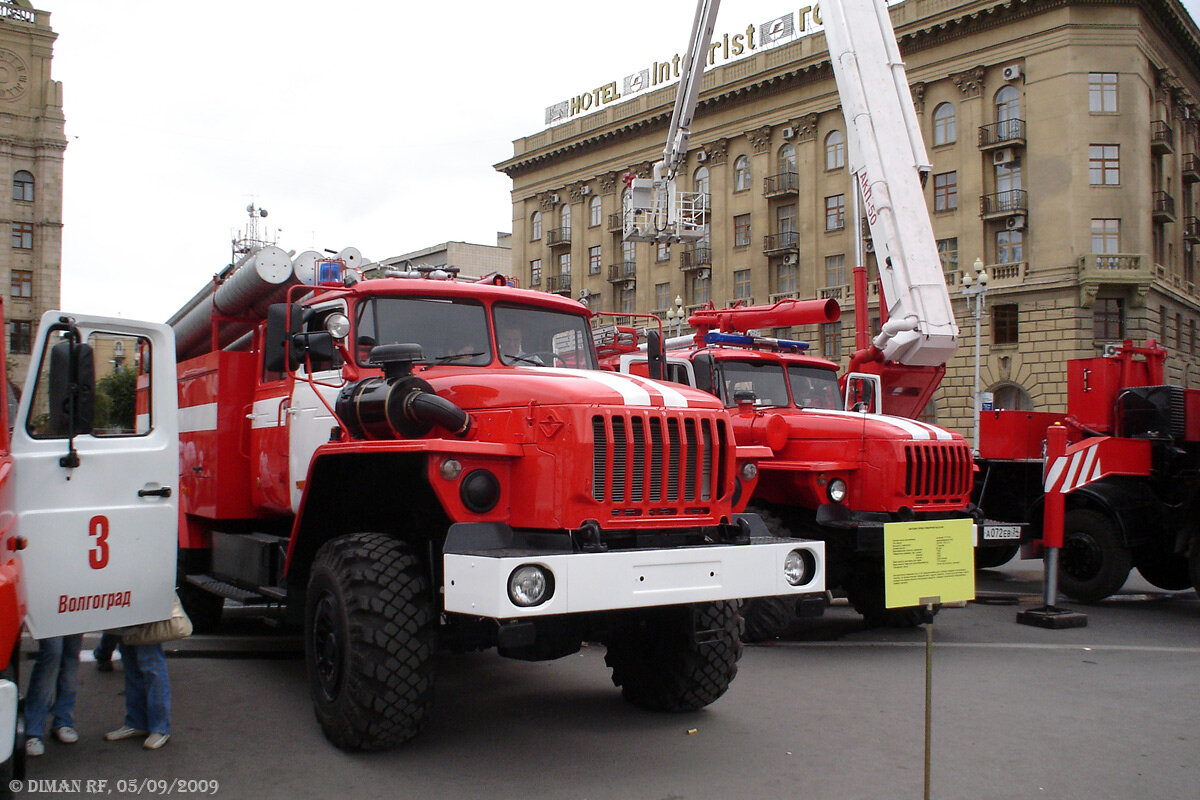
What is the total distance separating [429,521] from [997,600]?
7932 mm

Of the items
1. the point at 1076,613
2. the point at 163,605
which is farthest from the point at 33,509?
the point at 1076,613

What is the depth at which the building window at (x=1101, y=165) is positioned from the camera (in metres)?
35.6

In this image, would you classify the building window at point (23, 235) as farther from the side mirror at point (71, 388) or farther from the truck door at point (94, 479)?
the side mirror at point (71, 388)

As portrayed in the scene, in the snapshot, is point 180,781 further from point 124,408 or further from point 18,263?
point 18,263

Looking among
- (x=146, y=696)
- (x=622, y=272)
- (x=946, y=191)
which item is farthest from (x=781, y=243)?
(x=146, y=696)

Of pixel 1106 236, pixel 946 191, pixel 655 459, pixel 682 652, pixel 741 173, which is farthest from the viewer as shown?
pixel 741 173

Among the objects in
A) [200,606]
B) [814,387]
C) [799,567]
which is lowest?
[200,606]

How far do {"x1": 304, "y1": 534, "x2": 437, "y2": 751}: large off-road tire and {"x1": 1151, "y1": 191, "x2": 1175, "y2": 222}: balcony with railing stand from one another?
128 feet

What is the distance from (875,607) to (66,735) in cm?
673

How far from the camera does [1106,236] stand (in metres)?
35.7

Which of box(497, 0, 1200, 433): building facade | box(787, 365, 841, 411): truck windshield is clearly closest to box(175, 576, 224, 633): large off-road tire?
box(787, 365, 841, 411): truck windshield

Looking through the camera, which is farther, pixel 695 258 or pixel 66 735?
pixel 695 258

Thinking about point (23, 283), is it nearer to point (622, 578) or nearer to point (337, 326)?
point (337, 326)

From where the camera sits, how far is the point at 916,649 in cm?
837
